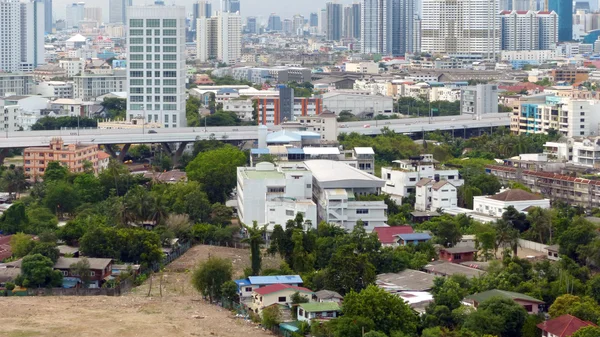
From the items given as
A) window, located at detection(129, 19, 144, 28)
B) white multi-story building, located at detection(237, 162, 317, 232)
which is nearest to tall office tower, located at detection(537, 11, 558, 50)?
window, located at detection(129, 19, 144, 28)

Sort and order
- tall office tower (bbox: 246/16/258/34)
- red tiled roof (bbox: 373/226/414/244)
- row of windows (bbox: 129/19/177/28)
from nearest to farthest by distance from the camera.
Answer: red tiled roof (bbox: 373/226/414/244) → row of windows (bbox: 129/19/177/28) → tall office tower (bbox: 246/16/258/34)

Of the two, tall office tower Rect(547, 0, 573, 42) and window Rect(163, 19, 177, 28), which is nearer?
window Rect(163, 19, 177, 28)

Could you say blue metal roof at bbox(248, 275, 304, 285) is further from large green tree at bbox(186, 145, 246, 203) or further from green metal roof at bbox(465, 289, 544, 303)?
large green tree at bbox(186, 145, 246, 203)

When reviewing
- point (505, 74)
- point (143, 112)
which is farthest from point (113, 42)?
point (143, 112)

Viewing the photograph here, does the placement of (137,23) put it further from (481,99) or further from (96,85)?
(96,85)

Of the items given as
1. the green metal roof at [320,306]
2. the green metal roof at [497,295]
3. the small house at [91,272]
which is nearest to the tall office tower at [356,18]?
the small house at [91,272]

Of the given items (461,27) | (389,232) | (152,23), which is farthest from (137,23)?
(461,27)

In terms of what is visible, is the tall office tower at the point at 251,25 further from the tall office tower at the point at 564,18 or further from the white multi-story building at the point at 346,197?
the white multi-story building at the point at 346,197
